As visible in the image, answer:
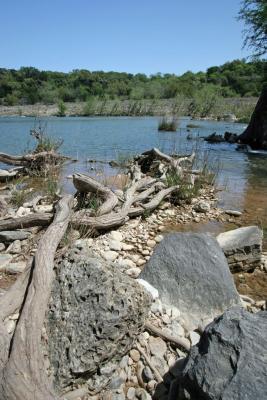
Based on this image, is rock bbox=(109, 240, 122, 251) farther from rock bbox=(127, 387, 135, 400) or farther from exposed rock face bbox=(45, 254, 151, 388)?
rock bbox=(127, 387, 135, 400)

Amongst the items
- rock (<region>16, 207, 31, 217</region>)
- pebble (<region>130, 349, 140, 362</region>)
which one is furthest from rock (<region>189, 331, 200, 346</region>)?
rock (<region>16, 207, 31, 217</region>)

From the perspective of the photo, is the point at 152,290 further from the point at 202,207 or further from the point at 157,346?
the point at 202,207

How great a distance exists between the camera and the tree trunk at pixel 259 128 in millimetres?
16547

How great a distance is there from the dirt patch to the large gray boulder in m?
0.45

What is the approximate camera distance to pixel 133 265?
13.1 ft

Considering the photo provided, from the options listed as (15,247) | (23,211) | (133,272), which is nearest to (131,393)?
(133,272)

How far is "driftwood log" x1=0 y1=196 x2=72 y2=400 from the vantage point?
2031 millimetres

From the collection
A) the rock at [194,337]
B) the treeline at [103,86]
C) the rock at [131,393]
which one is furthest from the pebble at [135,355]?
the treeline at [103,86]

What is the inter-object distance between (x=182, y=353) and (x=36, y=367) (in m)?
1.08

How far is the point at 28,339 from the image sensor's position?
2.34 meters

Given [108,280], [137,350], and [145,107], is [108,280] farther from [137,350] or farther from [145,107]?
[145,107]

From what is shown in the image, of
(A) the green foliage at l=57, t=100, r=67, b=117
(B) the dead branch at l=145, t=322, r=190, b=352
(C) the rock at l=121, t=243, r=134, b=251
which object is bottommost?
(A) the green foliage at l=57, t=100, r=67, b=117

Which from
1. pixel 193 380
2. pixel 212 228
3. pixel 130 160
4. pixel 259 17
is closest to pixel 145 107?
pixel 259 17

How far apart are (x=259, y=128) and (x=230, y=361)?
53.9 feet
